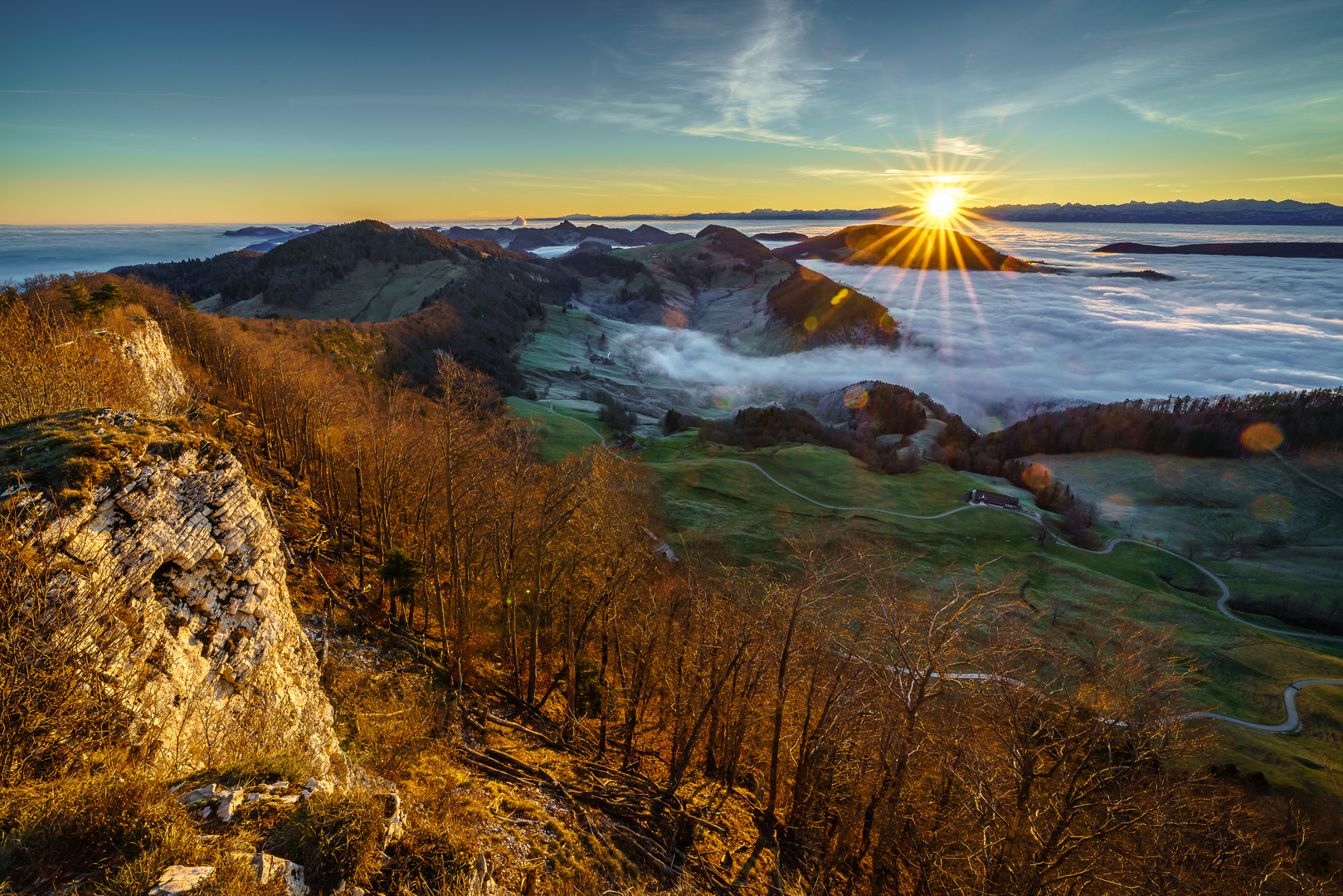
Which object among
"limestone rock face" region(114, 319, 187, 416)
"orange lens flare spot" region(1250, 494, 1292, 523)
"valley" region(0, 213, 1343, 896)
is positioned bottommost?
"orange lens flare spot" region(1250, 494, 1292, 523)

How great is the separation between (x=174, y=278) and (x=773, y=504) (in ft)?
663

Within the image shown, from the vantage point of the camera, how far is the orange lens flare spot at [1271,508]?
288 ft

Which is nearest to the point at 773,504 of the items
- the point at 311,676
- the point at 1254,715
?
the point at 1254,715

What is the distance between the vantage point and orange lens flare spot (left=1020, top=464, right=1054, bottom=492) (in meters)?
90.0

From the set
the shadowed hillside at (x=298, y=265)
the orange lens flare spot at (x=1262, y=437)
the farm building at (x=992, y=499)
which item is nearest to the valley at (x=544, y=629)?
the farm building at (x=992, y=499)

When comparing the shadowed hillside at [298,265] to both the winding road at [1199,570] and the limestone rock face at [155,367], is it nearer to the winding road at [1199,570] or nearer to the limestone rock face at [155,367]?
the winding road at [1199,570]

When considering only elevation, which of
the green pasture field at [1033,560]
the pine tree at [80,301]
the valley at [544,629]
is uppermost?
the pine tree at [80,301]

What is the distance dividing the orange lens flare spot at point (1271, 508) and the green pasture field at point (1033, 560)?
27942mm

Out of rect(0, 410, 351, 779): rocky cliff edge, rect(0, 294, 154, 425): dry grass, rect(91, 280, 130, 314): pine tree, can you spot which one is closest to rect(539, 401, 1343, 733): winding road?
rect(0, 410, 351, 779): rocky cliff edge

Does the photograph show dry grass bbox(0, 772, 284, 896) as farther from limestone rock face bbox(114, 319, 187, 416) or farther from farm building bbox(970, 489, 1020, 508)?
farm building bbox(970, 489, 1020, 508)

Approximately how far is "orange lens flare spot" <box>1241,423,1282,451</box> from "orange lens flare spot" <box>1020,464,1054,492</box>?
45.4 meters

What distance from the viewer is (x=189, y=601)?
9.58m

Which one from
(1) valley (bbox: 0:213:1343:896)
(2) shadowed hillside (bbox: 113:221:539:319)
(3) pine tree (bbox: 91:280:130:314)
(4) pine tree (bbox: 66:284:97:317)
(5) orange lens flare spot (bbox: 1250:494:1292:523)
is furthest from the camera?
(2) shadowed hillside (bbox: 113:221:539:319)

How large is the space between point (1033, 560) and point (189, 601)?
218ft
